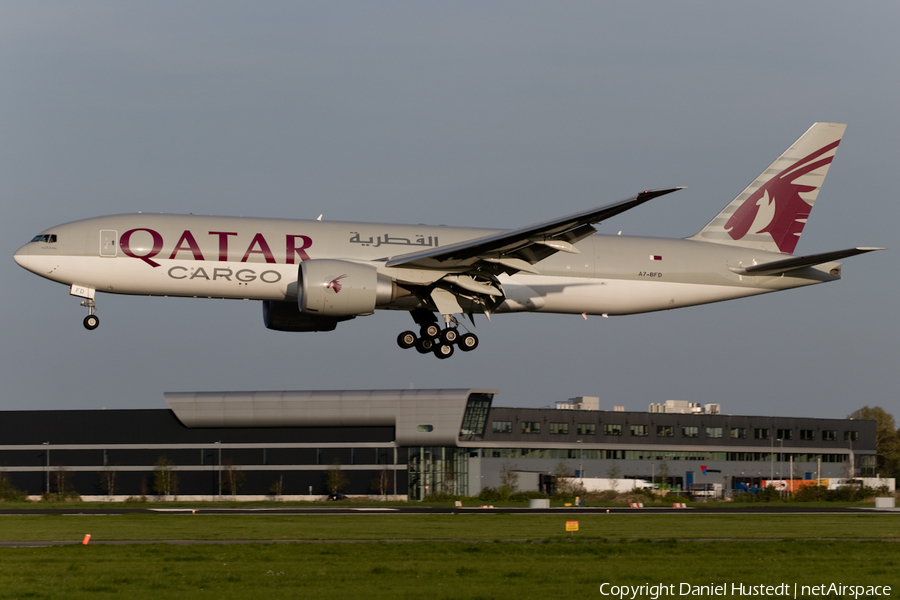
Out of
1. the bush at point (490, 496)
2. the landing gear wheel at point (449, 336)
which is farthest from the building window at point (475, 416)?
the landing gear wheel at point (449, 336)

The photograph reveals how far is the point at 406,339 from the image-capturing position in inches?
1585

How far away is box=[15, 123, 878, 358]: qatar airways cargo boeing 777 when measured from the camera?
3628cm

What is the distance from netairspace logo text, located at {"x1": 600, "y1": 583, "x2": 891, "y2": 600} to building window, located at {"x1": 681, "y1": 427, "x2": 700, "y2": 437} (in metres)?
90.2

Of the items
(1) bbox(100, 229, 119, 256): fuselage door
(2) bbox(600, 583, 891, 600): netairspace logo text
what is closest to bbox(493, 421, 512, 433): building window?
(1) bbox(100, 229, 119, 256): fuselage door

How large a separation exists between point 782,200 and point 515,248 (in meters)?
15.1

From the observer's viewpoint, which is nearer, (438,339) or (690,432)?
(438,339)

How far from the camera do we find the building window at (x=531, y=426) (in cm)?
10862

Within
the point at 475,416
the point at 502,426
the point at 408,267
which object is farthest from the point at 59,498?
the point at 408,267

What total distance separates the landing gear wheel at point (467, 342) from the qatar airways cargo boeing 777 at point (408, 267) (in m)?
0.04

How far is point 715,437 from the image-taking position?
117 meters

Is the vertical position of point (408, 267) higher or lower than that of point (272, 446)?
higher

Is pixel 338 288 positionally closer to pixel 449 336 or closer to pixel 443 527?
pixel 449 336

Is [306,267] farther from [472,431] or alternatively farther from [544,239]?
[472,431]

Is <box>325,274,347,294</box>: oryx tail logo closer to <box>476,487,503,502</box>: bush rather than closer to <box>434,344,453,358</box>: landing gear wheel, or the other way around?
<box>434,344,453,358</box>: landing gear wheel
